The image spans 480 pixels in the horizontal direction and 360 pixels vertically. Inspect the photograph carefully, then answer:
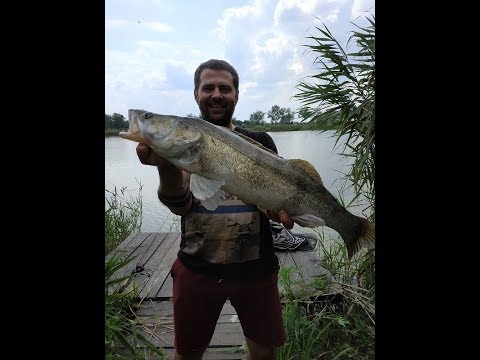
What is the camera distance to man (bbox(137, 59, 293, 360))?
235 centimetres

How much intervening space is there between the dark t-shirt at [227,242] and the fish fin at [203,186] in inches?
14.5

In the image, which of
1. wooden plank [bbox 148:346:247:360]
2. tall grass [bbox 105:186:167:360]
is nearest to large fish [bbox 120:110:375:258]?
tall grass [bbox 105:186:167:360]

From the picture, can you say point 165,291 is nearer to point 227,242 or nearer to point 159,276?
point 159,276

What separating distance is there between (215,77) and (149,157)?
2.32 ft

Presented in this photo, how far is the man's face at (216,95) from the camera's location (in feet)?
8.05

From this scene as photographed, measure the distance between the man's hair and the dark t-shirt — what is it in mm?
780

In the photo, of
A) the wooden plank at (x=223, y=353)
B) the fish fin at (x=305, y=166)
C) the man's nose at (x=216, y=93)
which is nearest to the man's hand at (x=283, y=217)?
the fish fin at (x=305, y=166)

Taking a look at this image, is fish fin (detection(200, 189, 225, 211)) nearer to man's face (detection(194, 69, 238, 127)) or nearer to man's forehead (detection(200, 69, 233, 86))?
man's face (detection(194, 69, 238, 127))

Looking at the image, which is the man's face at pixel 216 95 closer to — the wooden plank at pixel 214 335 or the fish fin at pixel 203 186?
the fish fin at pixel 203 186
